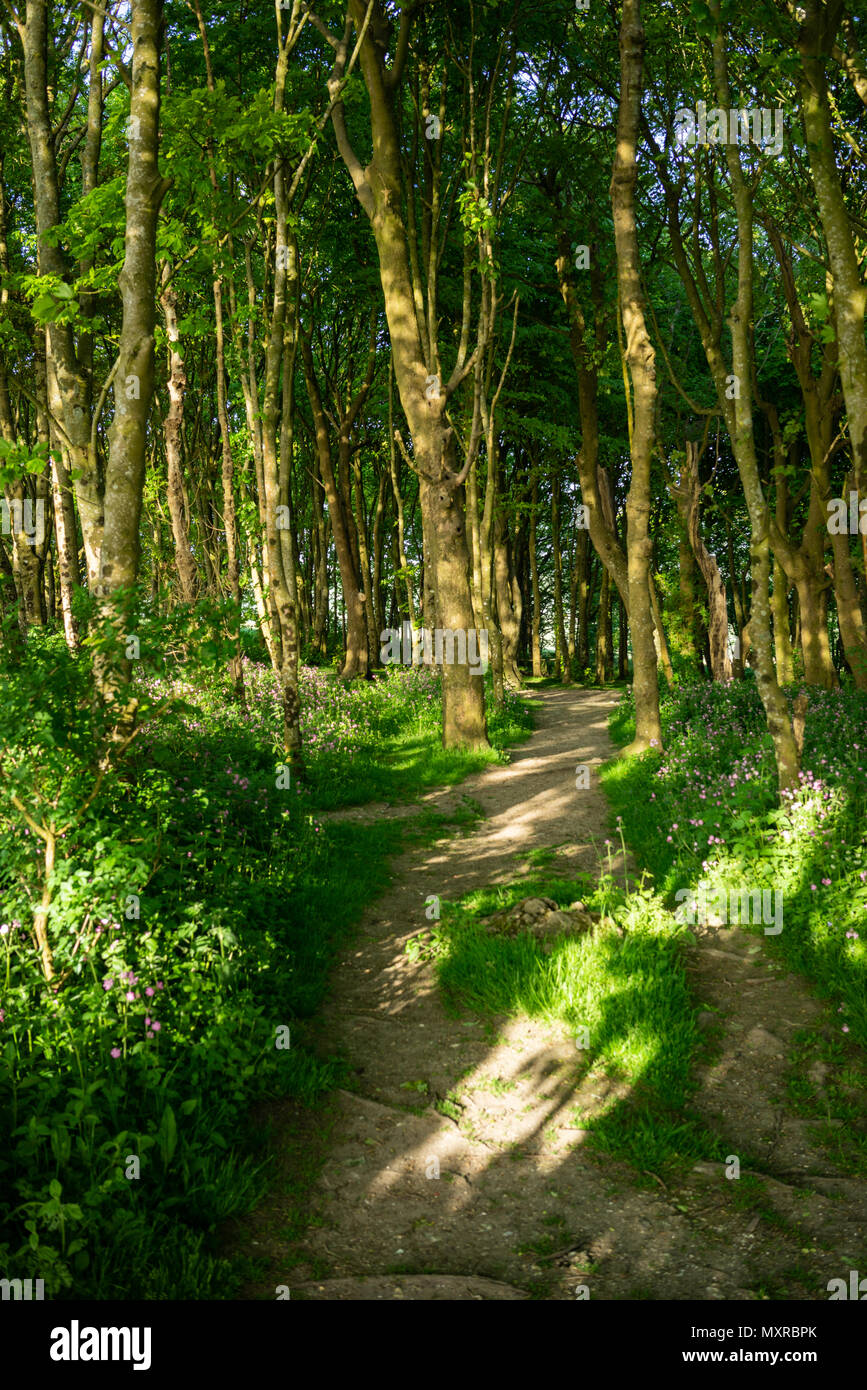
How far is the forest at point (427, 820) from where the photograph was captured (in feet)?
12.6

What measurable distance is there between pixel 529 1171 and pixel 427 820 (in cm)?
591

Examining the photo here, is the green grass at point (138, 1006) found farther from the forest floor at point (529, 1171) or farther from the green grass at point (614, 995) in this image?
the green grass at point (614, 995)

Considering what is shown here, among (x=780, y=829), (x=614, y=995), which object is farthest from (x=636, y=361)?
(x=614, y=995)

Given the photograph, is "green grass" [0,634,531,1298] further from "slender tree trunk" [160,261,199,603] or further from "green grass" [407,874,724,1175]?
"slender tree trunk" [160,261,199,603]

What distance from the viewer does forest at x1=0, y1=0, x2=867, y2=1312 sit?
3.85 meters

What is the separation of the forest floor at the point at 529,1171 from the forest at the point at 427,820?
0.07ft

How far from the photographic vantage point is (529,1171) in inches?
170

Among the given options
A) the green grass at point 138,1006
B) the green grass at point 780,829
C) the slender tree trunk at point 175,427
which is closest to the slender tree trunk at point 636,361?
the green grass at point 780,829

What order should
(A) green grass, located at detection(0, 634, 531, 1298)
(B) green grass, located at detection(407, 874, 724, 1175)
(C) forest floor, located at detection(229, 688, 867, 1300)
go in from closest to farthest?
(A) green grass, located at detection(0, 634, 531, 1298), (C) forest floor, located at detection(229, 688, 867, 1300), (B) green grass, located at detection(407, 874, 724, 1175)

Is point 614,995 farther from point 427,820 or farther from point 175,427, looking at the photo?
point 175,427

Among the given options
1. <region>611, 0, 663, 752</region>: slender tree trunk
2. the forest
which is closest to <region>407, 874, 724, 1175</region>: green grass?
the forest

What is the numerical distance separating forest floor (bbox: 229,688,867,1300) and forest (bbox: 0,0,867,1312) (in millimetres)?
23
